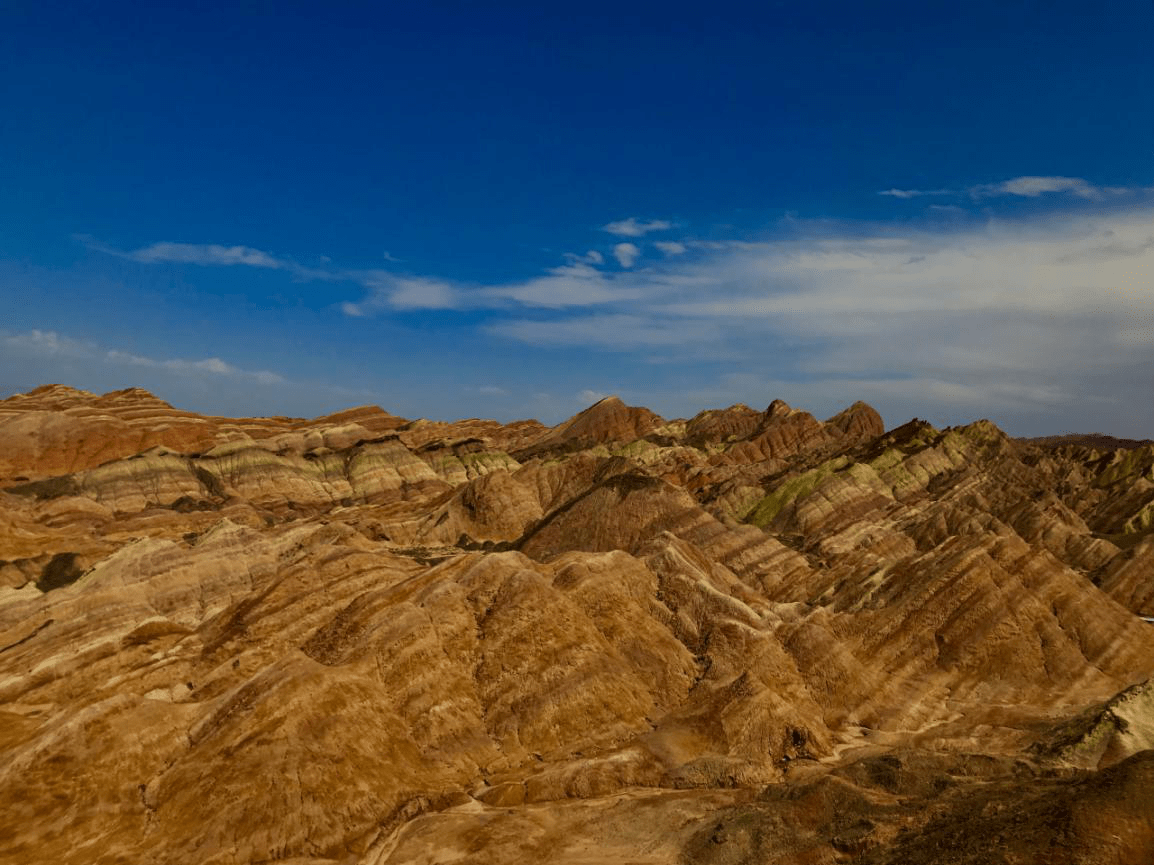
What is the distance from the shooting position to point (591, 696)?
1823 inches

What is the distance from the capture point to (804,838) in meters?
32.8

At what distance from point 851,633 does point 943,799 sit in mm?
27399

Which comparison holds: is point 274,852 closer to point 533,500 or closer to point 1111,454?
point 533,500

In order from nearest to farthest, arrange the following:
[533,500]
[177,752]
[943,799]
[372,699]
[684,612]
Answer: [943,799]
[177,752]
[372,699]
[684,612]
[533,500]

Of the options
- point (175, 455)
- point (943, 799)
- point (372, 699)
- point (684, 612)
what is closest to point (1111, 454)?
point (684, 612)

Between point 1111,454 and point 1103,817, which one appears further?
point 1111,454

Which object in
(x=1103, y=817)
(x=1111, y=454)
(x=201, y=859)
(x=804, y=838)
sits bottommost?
(x=201, y=859)

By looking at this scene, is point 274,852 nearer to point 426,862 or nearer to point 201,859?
point 201,859

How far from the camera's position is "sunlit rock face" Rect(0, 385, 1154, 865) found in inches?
1359

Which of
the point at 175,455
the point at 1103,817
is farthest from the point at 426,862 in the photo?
the point at 175,455

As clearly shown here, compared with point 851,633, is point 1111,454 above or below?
above

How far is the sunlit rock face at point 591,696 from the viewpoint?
3453 cm

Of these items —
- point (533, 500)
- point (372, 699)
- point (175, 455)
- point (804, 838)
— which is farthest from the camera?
point (175, 455)

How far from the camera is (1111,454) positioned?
5595 inches
